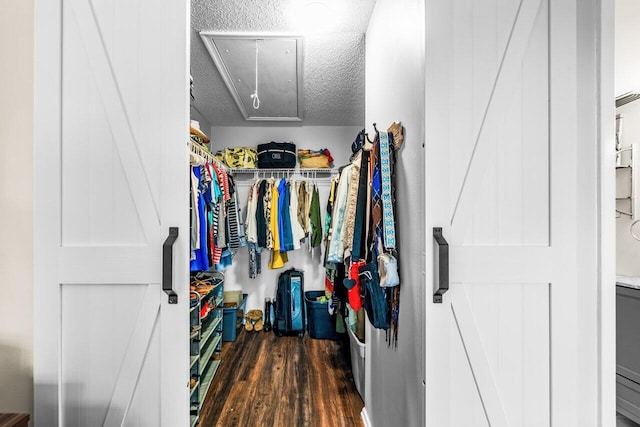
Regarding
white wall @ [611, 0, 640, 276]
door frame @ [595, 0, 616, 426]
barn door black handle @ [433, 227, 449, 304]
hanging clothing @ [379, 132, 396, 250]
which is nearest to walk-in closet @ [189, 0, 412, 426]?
hanging clothing @ [379, 132, 396, 250]

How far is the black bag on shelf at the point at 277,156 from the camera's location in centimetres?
332

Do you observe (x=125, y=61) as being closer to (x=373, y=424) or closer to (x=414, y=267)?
(x=414, y=267)

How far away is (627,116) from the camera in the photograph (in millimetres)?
1856

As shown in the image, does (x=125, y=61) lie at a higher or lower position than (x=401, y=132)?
higher

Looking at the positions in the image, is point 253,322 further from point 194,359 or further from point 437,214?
point 437,214

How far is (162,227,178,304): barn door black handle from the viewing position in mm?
904

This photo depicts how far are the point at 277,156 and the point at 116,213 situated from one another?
2.47m

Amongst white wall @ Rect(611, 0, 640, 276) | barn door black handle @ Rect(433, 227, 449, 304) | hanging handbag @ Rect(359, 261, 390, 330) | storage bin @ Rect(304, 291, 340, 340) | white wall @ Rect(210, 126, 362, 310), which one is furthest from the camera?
white wall @ Rect(210, 126, 362, 310)

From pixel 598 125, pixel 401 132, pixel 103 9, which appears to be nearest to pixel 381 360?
pixel 401 132

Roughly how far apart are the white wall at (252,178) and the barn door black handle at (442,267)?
2657mm

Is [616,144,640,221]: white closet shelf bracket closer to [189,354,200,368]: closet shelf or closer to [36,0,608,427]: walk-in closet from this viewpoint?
[36,0,608,427]: walk-in closet

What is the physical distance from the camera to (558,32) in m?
0.94

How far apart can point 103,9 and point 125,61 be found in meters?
0.18

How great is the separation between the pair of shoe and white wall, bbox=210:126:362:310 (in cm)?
24
